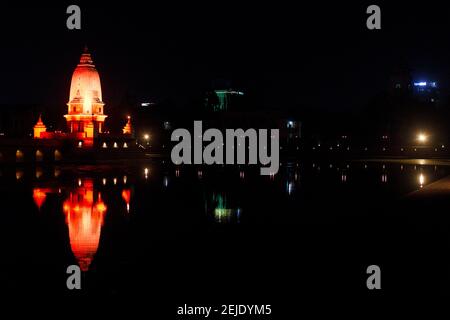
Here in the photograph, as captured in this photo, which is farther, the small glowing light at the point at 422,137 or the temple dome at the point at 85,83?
the small glowing light at the point at 422,137

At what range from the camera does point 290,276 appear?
40.5 ft

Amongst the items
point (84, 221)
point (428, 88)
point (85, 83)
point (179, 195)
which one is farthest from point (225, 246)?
point (428, 88)

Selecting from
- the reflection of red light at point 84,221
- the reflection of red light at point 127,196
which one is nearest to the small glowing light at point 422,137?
the reflection of red light at point 127,196

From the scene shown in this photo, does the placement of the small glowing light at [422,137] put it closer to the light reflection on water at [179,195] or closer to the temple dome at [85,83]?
the temple dome at [85,83]

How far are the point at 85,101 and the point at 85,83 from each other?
2.49 metres

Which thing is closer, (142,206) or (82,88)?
(142,206)

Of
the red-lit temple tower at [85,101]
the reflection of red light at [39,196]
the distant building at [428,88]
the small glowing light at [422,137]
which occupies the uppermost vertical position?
the distant building at [428,88]

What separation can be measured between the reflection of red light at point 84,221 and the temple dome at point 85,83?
5564 centimetres

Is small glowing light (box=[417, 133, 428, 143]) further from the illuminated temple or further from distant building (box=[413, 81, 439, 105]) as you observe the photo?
the illuminated temple

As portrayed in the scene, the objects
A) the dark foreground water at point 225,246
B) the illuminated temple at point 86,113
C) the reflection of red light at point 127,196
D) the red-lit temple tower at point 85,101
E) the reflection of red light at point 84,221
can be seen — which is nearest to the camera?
the dark foreground water at point 225,246

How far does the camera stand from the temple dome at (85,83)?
84.9 meters
